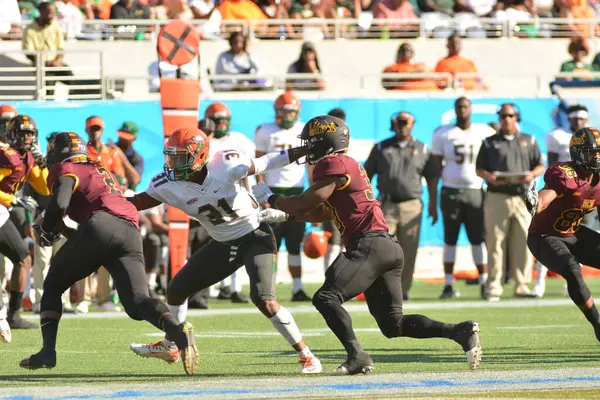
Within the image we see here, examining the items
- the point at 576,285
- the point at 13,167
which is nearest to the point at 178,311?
the point at 576,285

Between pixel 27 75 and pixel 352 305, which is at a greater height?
pixel 27 75

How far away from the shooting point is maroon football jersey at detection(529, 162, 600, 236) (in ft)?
30.2

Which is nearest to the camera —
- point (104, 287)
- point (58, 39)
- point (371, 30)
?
point (104, 287)

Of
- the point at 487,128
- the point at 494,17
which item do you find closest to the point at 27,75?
the point at 487,128

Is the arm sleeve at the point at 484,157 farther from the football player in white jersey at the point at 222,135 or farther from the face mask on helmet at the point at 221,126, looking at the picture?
the face mask on helmet at the point at 221,126

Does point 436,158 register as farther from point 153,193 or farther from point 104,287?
point 153,193

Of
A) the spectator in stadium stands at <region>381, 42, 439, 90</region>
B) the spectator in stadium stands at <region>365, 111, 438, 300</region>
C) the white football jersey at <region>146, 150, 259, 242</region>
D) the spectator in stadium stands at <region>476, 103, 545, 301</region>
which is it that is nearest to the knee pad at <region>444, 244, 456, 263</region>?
the spectator in stadium stands at <region>476, 103, 545, 301</region>

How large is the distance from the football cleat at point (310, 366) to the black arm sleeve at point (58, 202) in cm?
177

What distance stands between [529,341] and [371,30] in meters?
11.3

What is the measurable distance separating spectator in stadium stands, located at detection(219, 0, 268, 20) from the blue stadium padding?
3.37m

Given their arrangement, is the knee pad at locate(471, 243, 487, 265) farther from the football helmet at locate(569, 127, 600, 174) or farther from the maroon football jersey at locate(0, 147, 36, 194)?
the maroon football jersey at locate(0, 147, 36, 194)

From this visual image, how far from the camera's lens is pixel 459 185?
1447 cm

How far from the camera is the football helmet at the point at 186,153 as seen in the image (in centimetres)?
814

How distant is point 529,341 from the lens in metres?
9.98
